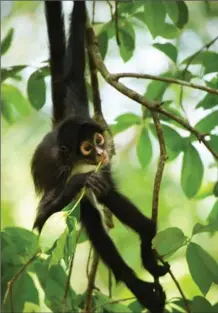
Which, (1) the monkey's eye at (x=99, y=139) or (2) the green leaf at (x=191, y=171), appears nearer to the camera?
(2) the green leaf at (x=191, y=171)

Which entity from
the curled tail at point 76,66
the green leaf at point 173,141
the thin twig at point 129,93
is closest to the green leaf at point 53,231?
the thin twig at point 129,93

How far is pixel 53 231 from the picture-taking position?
35.3 inches

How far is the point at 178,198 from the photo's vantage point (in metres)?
2.91

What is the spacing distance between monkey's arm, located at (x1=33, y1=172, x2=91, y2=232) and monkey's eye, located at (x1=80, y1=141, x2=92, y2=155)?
0.21 m

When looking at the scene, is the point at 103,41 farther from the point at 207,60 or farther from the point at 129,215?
the point at 129,215

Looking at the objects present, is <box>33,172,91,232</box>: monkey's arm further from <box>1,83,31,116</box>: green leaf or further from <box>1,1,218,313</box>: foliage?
<box>1,83,31,116</box>: green leaf

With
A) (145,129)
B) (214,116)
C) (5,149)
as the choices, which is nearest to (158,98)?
(145,129)

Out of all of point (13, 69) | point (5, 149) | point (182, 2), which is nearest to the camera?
point (182, 2)

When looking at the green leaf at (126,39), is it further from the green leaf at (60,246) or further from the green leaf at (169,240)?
the green leaf at (60,246)

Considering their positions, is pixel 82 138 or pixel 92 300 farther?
pixel 82 138

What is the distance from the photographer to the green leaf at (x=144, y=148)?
1.54 meters

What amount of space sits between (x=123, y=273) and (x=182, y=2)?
0.71 meters

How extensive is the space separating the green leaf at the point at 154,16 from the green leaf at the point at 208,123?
0.23m

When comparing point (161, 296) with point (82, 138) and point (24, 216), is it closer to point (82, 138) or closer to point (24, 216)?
point (82, 138)
